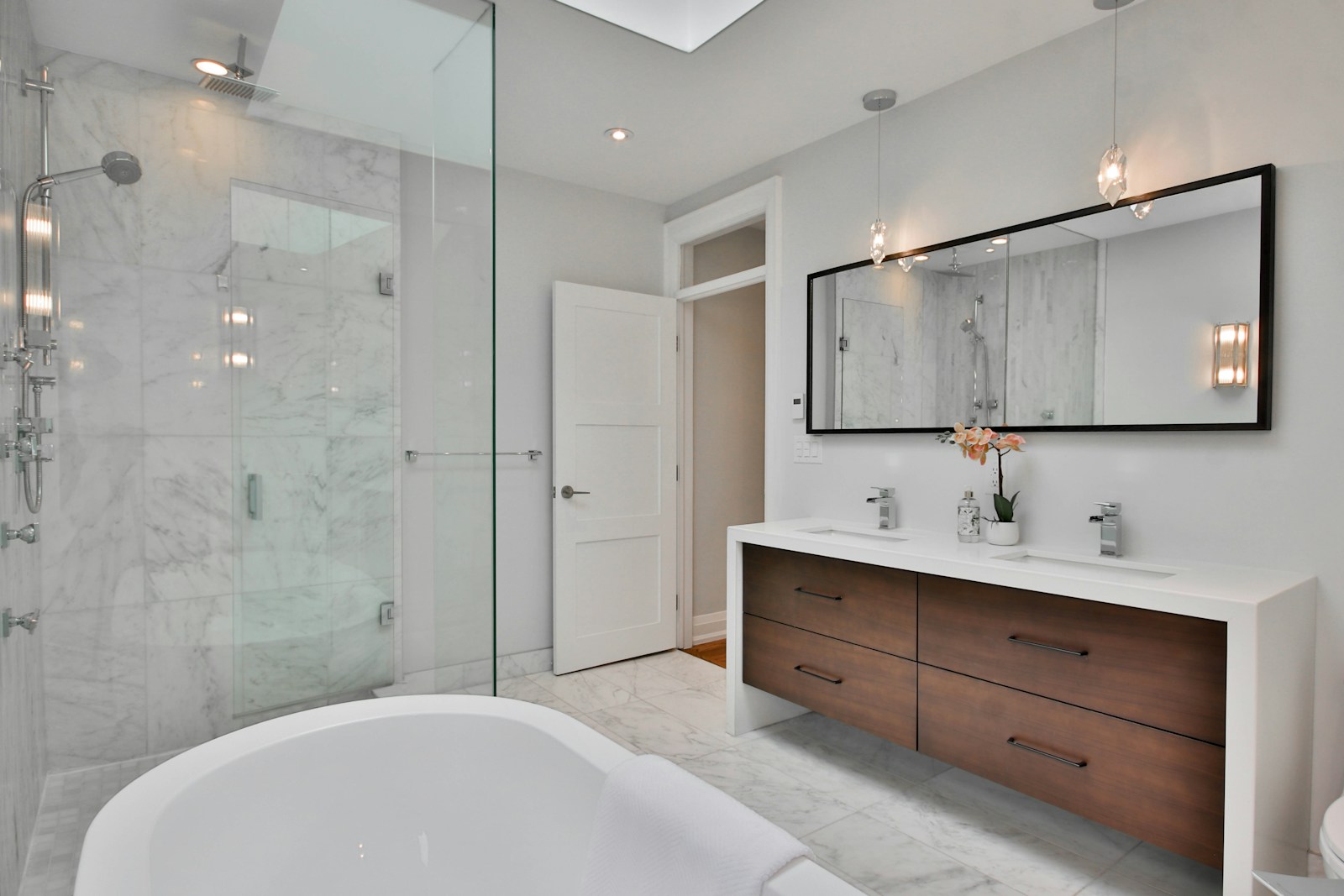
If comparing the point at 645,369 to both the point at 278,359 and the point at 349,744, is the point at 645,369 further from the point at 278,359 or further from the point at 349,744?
the point at 349,744

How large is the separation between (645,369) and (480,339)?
1807mm

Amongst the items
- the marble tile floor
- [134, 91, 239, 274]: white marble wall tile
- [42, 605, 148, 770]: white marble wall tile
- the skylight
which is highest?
the skylight

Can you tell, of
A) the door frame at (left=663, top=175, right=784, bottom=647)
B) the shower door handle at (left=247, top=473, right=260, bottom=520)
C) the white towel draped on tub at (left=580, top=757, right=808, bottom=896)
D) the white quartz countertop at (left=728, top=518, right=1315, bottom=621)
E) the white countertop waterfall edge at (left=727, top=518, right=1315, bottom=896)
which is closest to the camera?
the white towel draped on tub at (left=580, top=757, right=808, bottom=896)

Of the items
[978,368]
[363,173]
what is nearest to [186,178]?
[363,173]

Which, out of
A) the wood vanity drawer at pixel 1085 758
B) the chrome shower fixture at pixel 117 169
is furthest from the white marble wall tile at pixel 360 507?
the wood vanity drawer at pixel 1085 758

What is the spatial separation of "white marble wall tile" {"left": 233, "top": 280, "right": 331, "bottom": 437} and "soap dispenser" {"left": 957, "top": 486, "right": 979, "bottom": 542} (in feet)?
6.74

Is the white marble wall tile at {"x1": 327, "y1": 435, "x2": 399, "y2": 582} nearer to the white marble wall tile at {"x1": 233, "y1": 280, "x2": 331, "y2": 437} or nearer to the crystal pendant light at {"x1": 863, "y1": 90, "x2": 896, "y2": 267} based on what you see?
the white marble wall tile at {"x1": 233, "y1": 280, "x2": 331, "y2": 437}

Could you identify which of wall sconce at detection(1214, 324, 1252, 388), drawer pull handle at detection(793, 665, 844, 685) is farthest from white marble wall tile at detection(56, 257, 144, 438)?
wall sconce at detection(1214, 324, 1252, 388)

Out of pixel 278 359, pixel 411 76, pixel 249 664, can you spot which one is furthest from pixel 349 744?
pixel 411 76

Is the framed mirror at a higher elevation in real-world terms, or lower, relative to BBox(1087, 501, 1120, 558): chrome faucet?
higher

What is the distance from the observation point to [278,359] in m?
1.85

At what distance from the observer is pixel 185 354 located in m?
1.85

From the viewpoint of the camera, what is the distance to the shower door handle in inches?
74.3

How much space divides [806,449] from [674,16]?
1773 millimetres
